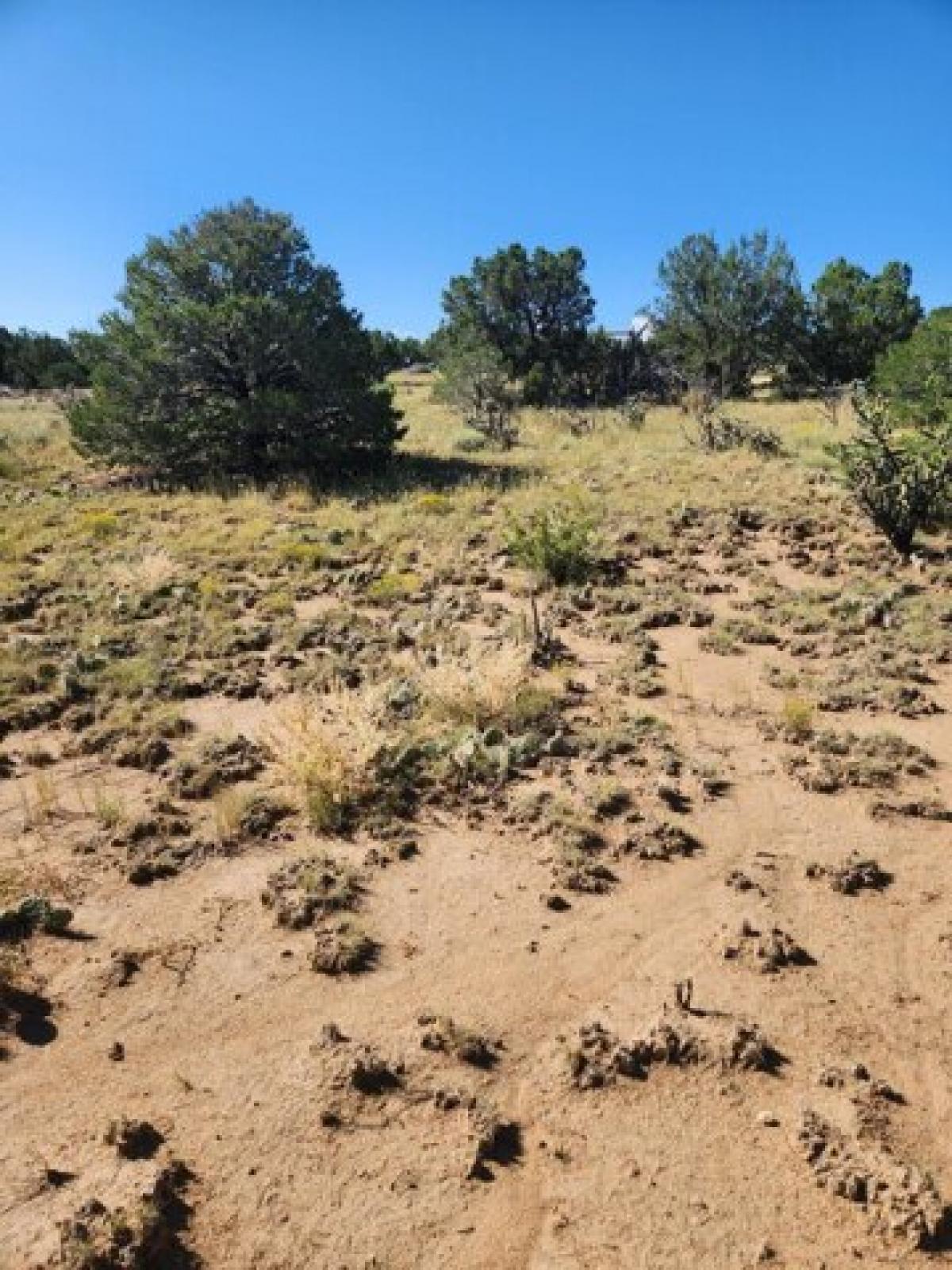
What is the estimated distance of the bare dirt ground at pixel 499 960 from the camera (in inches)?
140

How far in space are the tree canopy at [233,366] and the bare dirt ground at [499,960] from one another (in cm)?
1038

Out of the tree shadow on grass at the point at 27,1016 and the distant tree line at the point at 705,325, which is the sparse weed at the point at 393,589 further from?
the distant tree line at the point at 705,325

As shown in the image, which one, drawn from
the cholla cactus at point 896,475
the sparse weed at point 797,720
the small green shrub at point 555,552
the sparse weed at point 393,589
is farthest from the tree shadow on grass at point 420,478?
the sparse weed at point 797,720

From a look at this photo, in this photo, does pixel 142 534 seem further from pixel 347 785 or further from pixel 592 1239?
pixel 592 1239

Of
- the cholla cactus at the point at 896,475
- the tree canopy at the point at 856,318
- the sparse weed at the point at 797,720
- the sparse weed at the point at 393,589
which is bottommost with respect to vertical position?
the sparse weed at the point at 797,720

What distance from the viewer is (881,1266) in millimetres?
3264

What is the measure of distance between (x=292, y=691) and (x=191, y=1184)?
5.67 m

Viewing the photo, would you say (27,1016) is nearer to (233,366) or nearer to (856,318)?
(233,366)

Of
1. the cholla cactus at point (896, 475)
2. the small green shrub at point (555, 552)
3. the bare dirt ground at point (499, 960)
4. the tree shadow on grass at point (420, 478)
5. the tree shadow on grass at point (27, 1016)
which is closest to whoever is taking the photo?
the bare dirt ground at point (499, 960)

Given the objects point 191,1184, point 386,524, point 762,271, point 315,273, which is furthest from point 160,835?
point 762,271

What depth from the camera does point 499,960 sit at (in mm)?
5055

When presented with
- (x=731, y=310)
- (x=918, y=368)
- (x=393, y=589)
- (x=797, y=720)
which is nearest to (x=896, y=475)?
(x=797, y=720)

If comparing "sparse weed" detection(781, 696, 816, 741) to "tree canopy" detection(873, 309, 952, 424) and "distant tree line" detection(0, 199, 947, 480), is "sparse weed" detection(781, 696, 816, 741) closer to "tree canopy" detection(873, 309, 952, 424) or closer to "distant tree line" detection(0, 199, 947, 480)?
"distant tree line" detection(0, 199, 947, 480)

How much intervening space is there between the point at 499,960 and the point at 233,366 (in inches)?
679
